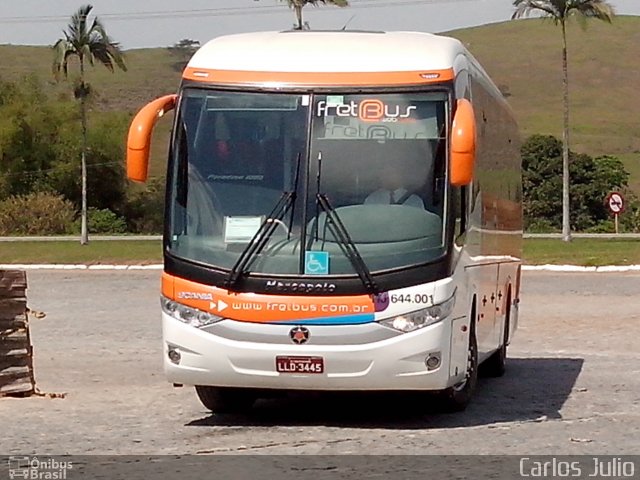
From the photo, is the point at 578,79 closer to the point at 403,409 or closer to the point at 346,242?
the point at 403,409

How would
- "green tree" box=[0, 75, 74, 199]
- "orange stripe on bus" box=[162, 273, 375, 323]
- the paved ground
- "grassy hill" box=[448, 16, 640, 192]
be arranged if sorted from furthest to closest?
"grassy hill" box=[448, 16, 640, 192] → "green tree" box=[0, 75, 74, 199] → "orange stripe on bus" box=[162, 273, 375, 323] → the paved ground

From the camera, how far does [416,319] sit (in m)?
9.85

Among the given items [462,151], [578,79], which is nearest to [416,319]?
[462,151]

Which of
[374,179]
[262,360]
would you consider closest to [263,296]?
[262,360]

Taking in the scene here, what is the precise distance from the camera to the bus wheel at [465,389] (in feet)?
36.1

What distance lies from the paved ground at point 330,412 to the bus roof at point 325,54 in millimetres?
2798

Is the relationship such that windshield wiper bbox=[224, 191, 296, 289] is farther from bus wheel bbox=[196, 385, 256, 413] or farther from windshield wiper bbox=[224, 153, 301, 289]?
bus wheel bbox=[196, 385, 256, 413]

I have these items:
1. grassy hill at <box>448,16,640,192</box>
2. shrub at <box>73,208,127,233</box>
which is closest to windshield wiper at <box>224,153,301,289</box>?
shrub at <box>73,208,127,233</box>

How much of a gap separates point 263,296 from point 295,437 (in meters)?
1.07

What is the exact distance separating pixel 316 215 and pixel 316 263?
38 cm

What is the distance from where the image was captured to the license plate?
9867 millimetres

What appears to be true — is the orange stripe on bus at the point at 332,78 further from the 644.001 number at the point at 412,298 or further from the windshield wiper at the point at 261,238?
the 644.001 number at the point at 412,298

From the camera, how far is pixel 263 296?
991 centimetres

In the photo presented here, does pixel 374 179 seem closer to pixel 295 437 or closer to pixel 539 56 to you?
pixel 295 437
